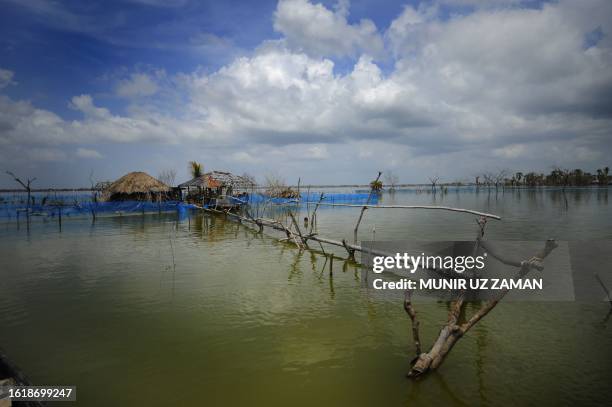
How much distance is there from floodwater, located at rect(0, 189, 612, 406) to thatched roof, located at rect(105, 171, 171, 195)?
59.4 ft

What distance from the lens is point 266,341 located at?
504cm

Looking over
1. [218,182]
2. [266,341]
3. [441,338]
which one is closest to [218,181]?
[218,182]

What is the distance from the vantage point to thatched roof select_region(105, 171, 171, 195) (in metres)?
26.5

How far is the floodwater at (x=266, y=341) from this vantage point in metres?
3.84

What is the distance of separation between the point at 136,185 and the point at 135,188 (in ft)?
0.96

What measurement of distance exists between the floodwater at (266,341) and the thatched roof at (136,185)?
1809 cm

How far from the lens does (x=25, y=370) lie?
14.0 ft

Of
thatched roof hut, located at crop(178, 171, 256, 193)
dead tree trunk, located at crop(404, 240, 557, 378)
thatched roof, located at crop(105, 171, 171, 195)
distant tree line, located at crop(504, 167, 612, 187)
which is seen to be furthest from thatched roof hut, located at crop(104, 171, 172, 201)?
distant tree line, located at crop(504, 167, 612, 187)

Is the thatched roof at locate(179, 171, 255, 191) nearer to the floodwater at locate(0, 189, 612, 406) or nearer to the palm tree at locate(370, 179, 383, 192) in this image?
the palm tree at locate(370, 179, 383, 192)

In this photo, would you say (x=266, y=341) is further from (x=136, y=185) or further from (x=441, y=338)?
(x=136, y=185)

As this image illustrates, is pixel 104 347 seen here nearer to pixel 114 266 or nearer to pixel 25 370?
pixel 25 370

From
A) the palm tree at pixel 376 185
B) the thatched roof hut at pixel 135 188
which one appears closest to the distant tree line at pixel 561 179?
the palm tree at pixel 376 185

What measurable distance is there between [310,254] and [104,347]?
23.1 ft

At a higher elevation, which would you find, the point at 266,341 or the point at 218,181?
the point at 218,181
